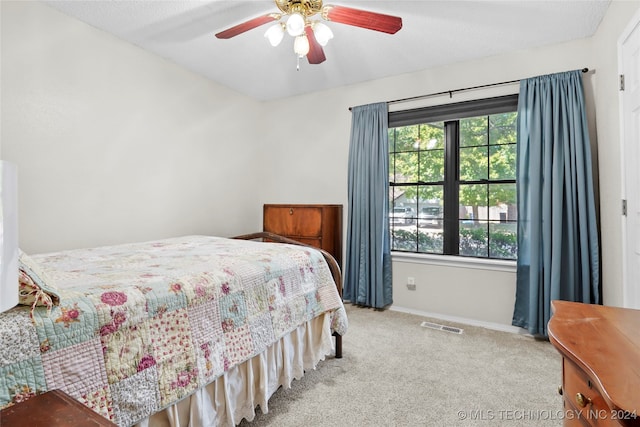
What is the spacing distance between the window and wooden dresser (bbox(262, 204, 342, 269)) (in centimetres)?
63

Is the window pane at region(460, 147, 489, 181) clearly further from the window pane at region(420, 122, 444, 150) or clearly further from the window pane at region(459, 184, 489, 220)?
the window pane at region(420, 122, 444, 150)

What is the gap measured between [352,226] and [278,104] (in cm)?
192

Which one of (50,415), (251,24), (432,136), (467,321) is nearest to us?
(50,415)

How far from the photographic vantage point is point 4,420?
627 mm

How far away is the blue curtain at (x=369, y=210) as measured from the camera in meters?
3.39

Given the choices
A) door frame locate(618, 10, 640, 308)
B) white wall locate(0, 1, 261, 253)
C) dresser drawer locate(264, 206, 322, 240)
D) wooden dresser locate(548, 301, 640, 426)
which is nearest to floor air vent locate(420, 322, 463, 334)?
door frame locate(618, 10, 640, 308)

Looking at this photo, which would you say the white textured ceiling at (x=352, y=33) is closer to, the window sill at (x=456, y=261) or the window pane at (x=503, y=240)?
the window pane at (x=503, y=240)

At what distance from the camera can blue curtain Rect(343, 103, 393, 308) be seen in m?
3.39

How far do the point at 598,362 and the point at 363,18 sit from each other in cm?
187

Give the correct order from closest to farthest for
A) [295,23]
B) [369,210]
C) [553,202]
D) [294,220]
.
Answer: [295,23], [553,202], [369,210], [294,220]

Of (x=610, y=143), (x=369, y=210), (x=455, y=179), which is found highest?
(x=610, y=143)

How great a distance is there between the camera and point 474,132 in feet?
10.3

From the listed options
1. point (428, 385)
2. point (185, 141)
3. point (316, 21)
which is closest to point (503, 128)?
point (316, 21)

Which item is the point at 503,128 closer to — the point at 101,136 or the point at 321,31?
the point at 321,31
